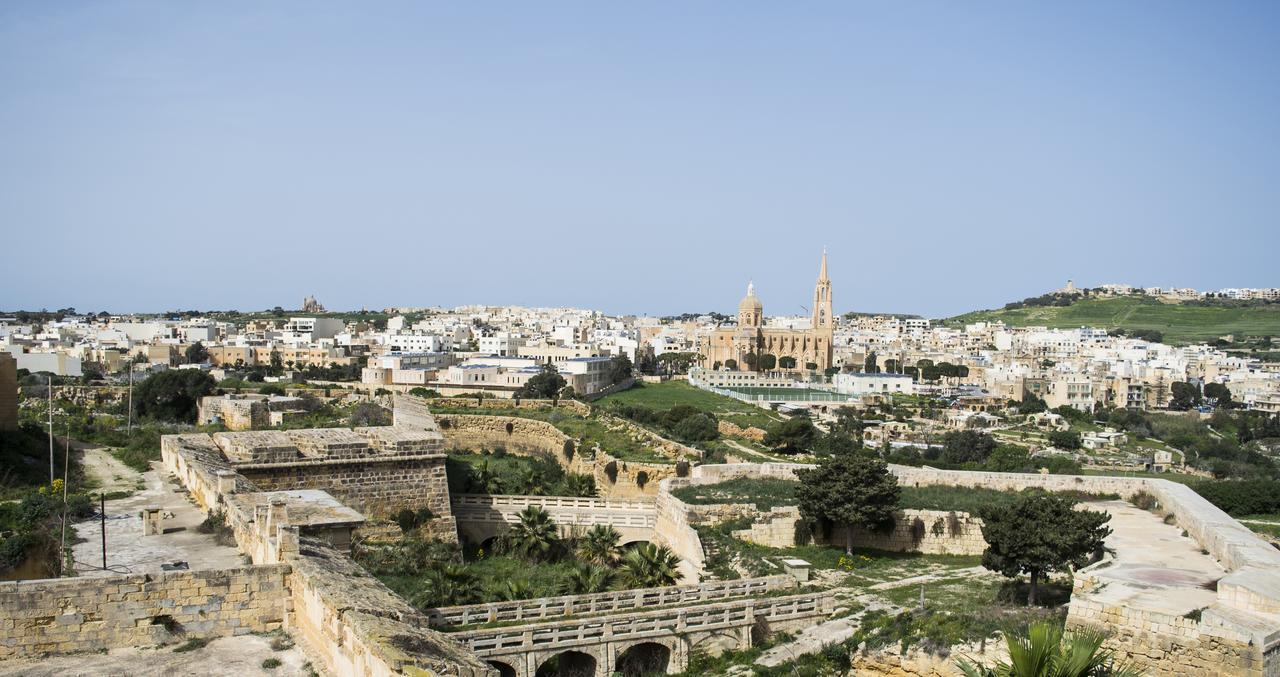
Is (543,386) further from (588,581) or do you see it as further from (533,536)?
(588,581)

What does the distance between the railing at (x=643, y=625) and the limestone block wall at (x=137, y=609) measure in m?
2.19

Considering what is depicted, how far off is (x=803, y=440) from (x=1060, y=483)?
19.6 m

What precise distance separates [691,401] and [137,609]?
53686 mm

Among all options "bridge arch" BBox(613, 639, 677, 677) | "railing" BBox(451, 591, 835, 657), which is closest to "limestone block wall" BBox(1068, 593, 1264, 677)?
"railing" BBox(451, 591, 835, 657)

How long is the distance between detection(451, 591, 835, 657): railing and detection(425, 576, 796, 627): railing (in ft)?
1.64

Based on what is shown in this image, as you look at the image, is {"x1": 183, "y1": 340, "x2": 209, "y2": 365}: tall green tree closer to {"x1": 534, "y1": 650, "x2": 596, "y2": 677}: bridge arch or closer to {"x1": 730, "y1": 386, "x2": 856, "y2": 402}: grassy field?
{"x1": 730, "y1": 386, "x2": 856, "y2": 402}: grassy field

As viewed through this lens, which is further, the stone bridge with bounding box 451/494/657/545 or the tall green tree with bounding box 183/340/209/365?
the tall green tree with bounding box 183/340/209/365

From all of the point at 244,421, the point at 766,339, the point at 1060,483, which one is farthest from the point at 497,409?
the point at 766,339

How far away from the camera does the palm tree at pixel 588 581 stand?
13.4 m

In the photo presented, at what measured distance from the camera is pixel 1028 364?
98.2 meters

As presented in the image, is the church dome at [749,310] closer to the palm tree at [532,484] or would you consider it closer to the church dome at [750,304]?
the church dome at [750,304]

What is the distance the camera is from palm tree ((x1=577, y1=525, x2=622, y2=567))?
16531 mm

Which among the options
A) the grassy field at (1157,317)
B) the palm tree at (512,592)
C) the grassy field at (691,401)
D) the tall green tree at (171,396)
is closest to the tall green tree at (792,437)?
the grassy field at (691,401)

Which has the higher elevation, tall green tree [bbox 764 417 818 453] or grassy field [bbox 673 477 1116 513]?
grassy field [bbox 673 477 1116 513]
